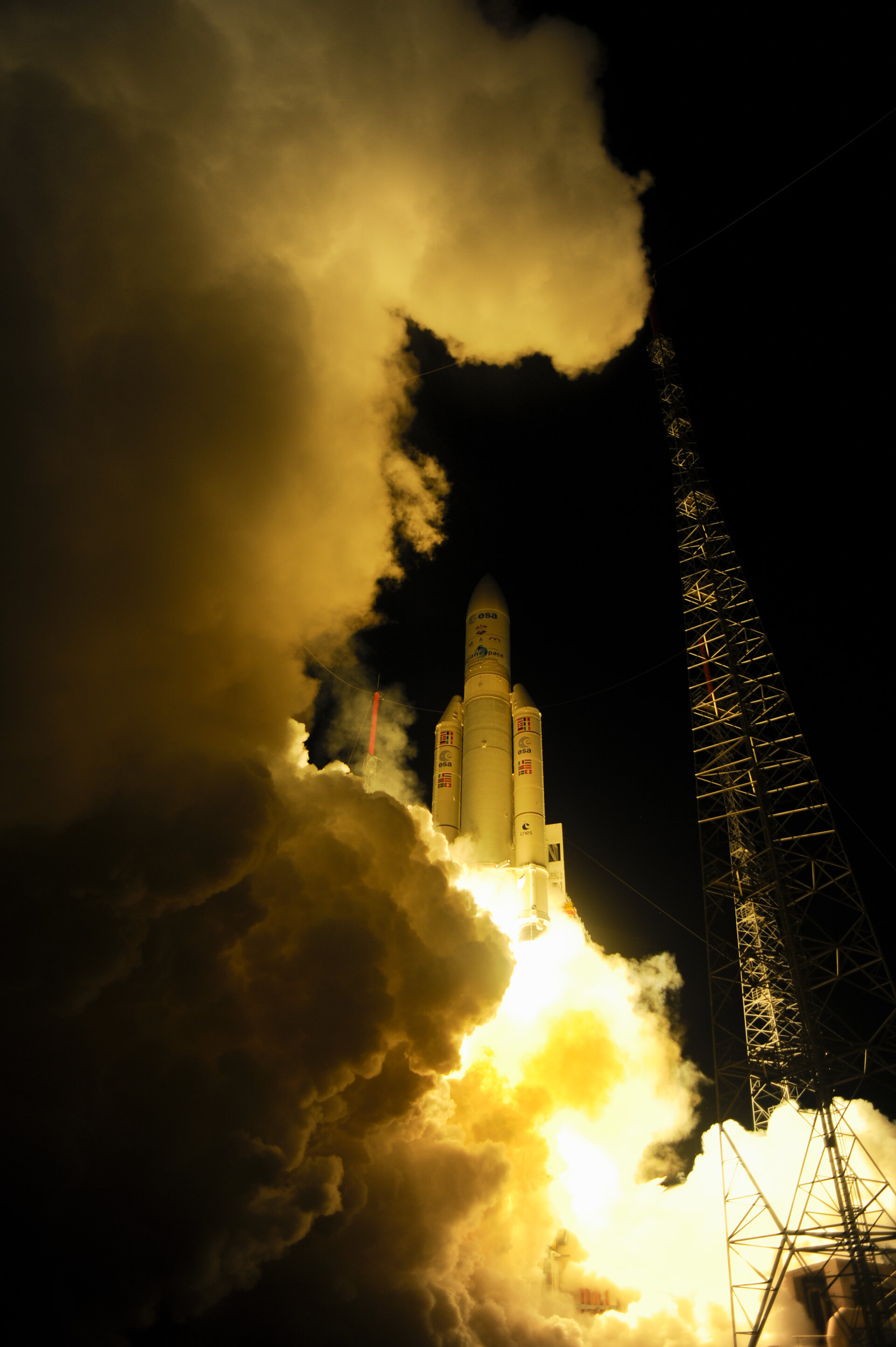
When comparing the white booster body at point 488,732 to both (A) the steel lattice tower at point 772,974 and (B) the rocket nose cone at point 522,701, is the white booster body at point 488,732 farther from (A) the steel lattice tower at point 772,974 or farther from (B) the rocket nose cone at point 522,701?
(A) the steel lattice tower at point 772,974

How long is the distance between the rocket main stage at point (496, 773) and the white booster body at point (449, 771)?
27 mm

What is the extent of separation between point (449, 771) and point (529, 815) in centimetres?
332

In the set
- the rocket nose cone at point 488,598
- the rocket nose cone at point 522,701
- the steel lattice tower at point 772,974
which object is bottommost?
the steel lattice tower at point 772,974

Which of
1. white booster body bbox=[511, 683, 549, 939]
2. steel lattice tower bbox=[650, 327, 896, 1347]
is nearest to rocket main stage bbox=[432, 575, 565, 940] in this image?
white booster body bbox=[511, 683, 549, 939]

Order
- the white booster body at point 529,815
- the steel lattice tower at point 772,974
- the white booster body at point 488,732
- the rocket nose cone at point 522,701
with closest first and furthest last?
the steel lattice tower at point 772,974 → the white booster body at point 529,815 → the white booster body at point 488,732 → the rocket nose cone at point 522,701

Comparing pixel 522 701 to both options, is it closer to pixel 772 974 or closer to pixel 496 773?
pixel 496 773

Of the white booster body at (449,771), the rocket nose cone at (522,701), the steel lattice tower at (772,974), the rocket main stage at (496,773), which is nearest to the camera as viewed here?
the steel lattice tower at (772,974)

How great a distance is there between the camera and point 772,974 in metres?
23.0

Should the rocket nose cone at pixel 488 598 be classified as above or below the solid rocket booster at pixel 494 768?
above

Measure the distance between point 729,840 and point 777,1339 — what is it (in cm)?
1126

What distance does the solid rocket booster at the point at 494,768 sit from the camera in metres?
21.8

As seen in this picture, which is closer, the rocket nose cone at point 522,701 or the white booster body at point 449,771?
the white booster body at point 449,771

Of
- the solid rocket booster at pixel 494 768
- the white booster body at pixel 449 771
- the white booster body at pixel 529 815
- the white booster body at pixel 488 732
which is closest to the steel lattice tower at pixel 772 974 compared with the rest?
the white booster body at pixel 529 815

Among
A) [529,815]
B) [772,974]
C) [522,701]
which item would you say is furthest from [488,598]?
[772,974]
